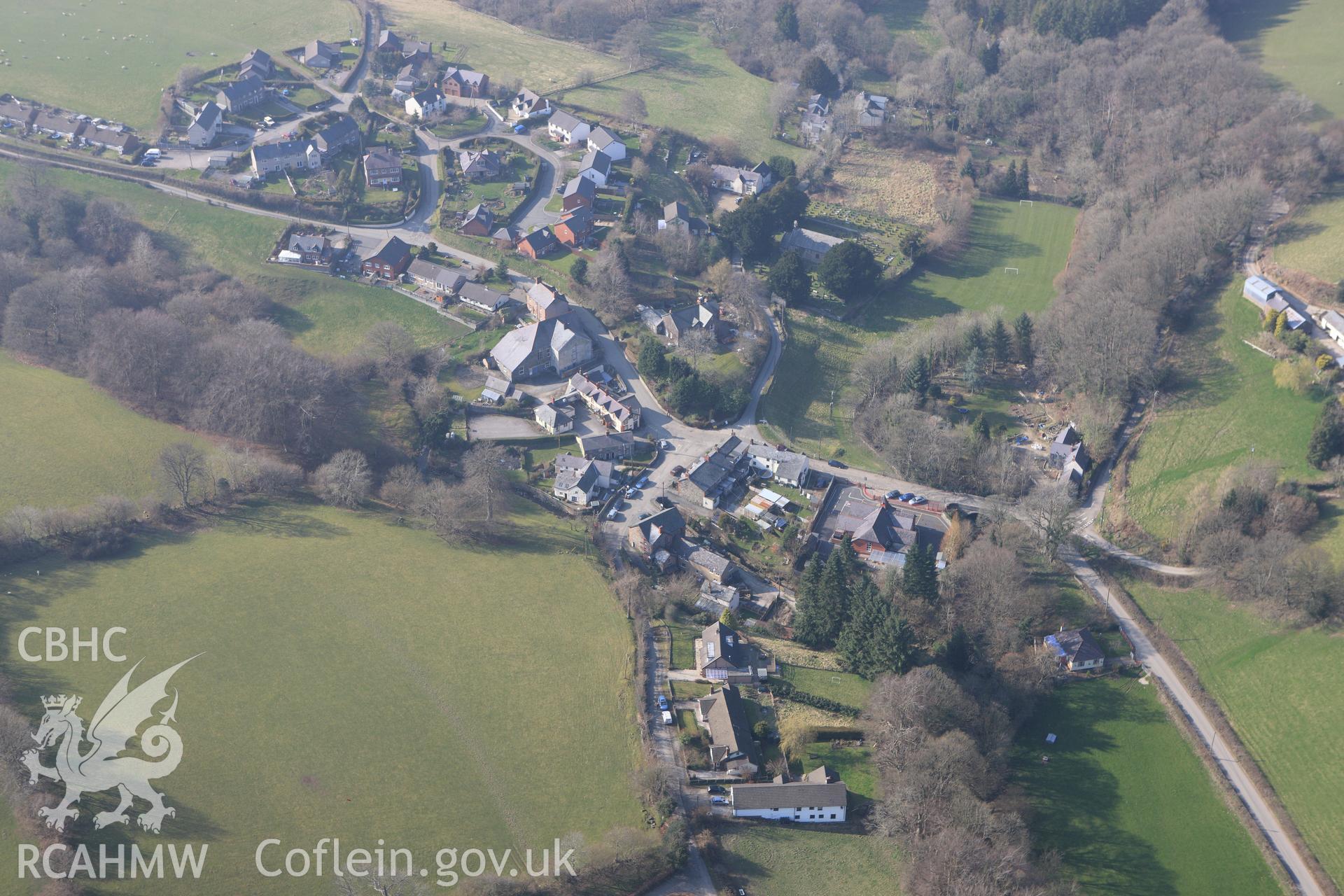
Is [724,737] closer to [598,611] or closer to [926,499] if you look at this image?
[598,611]

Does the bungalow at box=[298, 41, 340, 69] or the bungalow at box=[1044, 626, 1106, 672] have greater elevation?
the bungalow at box=[298, 41, 340, 69]

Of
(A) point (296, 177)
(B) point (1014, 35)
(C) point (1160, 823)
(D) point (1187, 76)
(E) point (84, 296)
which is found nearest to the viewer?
(C) point (1160, 823)

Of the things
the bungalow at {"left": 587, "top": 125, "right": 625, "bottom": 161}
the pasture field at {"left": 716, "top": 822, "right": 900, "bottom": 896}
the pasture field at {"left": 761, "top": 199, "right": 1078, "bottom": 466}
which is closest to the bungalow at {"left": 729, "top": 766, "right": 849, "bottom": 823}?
the pasture field at {"left": 716, "top": 822, "right": 900, "bottom": 896}

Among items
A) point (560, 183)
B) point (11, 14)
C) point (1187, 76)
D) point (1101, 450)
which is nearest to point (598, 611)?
point (1101, 450)

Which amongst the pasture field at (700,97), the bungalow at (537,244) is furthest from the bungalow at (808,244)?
the bungalow at (537,244)

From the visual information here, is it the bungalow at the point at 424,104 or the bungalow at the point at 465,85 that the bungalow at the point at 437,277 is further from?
the bungalow at the point at 465,85

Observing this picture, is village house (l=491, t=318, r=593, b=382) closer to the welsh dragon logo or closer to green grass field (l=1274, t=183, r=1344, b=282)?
the welsh dragon logo

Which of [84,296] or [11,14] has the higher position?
[11,14]
